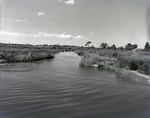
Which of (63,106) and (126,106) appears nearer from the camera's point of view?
(63,106)

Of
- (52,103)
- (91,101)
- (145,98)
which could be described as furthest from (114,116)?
(145,98)

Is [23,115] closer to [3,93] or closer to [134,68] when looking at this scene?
[3,93]

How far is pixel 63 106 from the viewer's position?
536cm

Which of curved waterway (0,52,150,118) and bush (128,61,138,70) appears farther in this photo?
bush (128,61,138,70)

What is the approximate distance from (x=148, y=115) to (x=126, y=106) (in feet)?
3.07

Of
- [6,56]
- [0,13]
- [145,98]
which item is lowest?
[145,98]

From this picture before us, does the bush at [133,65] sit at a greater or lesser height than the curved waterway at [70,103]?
greater

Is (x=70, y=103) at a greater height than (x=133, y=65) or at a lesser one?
lesser

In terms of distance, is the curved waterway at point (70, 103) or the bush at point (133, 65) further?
the bush at point (133, 65)

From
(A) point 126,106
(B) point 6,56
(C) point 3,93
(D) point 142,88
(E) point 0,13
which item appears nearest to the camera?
(E) point 0,13

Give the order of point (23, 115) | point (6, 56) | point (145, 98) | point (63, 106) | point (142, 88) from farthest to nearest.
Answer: point (6, 56) → point (142, 88) → point (145, 98) → point (63, 106) → point (23, 115)

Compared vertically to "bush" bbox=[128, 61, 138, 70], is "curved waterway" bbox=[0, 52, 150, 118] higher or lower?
lower

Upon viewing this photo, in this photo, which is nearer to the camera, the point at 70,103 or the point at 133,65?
the point at 70,103

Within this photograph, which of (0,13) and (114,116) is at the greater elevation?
(0,13)
